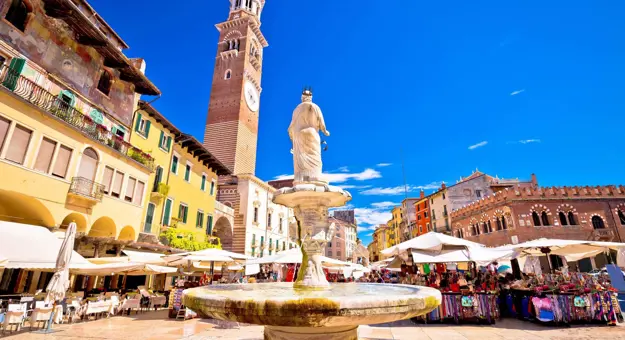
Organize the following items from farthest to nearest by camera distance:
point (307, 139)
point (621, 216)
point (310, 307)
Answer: point (621, 216)
point (307, 139)
point (310, 307)

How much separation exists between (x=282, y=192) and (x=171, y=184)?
17702 millimetres

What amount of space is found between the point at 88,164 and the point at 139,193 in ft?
11.5

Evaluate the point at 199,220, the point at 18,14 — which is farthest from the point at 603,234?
the point at 18,14

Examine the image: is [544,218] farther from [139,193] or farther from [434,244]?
[139,193]

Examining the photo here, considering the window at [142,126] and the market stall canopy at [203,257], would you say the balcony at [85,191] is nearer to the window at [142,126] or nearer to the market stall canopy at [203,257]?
the market stall canopy at [203,257]

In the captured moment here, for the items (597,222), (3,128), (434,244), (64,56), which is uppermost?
(64,56)

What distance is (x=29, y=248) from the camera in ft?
28.1

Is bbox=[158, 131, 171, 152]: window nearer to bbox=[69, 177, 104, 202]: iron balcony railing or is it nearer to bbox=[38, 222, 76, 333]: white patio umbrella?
bbox=[69, 177, 104, 202]: iron balcony railing

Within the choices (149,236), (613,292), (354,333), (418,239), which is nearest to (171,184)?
(149,236)

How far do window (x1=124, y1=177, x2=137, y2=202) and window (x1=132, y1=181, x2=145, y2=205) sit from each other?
0.24 m

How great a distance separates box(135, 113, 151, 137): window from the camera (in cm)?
1853

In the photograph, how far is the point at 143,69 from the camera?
69.0ft

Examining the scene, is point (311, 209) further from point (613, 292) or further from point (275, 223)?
point (275, 223)

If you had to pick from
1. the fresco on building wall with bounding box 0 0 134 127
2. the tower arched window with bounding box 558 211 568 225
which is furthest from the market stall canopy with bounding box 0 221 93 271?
the tower arched window with bounding box 558 211 568 225
